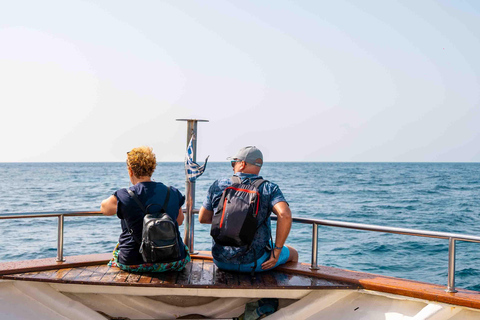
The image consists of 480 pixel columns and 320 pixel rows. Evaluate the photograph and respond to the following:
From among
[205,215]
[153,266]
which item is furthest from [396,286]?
[153,266]

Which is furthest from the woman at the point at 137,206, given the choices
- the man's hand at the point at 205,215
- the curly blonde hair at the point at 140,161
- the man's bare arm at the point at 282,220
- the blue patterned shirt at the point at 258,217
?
the man's bare arm at the point at 282,220

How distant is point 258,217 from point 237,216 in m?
0.21

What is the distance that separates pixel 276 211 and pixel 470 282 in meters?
9.61

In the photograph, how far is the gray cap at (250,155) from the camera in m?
4.29

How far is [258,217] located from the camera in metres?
4.11

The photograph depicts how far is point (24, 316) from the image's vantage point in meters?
4.06

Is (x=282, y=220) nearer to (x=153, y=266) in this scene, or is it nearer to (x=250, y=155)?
(x=250, y=155)

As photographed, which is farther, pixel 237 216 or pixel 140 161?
pixel 140 161

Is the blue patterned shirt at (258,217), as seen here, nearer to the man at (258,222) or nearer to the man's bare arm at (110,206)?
the man at (258,222)

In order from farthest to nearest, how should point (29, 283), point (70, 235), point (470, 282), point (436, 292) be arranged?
point (70, 235) < point (470, 282) < point (29, 283) < point (436, 292)

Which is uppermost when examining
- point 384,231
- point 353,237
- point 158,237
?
point 384,231

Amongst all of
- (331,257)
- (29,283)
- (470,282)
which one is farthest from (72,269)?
(331,257)

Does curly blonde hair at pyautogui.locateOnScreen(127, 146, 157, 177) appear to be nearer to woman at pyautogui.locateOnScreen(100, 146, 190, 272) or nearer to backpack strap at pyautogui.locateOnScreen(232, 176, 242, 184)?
woman at pyautogui.locateOnScreen(100, 146, 190, 272)

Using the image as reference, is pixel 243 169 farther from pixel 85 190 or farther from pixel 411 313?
pixel 85 190
